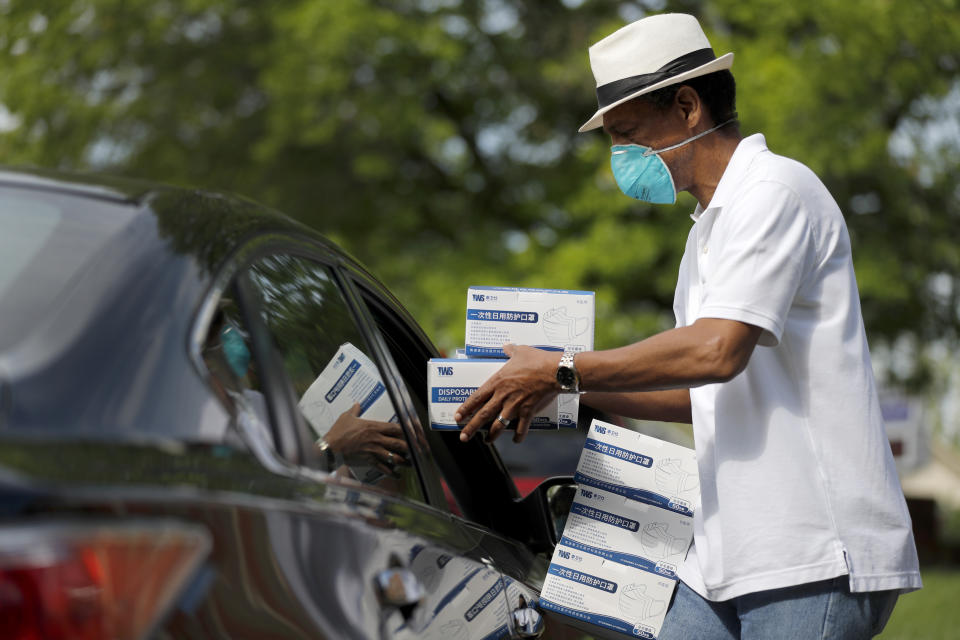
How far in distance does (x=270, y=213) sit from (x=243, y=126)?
14554 millimetres

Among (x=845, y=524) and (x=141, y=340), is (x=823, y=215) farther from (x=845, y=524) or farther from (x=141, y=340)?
(x=141, y=340)

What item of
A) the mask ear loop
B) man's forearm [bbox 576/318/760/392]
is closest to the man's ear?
the mask ear loop

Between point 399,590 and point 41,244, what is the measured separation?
0.73m

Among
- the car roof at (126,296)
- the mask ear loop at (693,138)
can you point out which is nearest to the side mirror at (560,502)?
the mask ear loop at (693,138)

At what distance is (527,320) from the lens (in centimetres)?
247

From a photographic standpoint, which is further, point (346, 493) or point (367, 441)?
point (367, 441)

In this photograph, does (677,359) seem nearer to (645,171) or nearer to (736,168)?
(736,168)

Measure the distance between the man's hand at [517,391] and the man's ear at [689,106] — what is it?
2.20ft

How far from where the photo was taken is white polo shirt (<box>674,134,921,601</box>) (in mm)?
2223

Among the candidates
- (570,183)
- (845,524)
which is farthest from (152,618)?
(570,183)

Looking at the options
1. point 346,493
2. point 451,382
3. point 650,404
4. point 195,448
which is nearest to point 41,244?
point 195,448

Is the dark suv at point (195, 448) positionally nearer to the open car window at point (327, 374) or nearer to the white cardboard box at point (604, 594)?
the open car window at point (327, 374)

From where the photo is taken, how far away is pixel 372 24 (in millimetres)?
13562

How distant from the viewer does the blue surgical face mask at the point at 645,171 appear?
268cm
